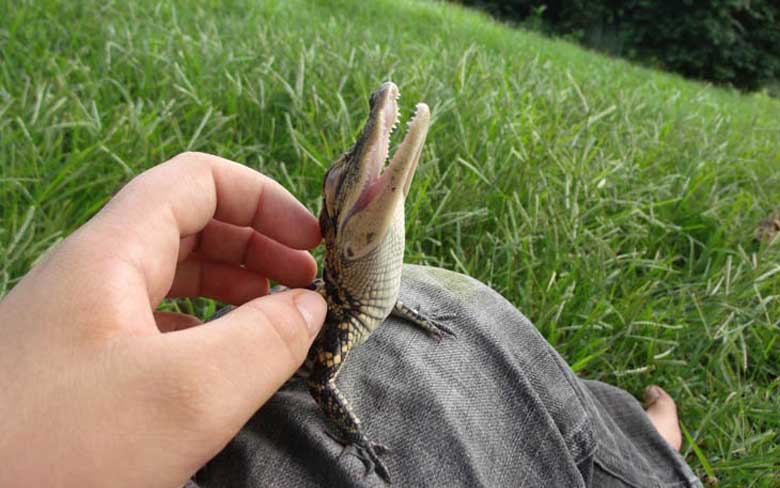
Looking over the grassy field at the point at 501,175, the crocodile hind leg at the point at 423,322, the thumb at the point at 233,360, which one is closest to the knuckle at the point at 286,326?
the thumb at the point at 233,360

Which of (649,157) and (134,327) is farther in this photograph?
(649,157)

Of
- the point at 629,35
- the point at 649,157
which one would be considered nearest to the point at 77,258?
the point at 649,157

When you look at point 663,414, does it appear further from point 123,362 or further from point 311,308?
point 123,362

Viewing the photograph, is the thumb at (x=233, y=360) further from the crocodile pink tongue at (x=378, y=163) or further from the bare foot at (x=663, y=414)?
the bare foot at (x=663, y=414)

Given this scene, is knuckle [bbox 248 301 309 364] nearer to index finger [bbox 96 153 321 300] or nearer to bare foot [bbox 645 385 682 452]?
index finger [bbox 96 153 321 300]

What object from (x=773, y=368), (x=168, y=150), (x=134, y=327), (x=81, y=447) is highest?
(x=134, y=327)

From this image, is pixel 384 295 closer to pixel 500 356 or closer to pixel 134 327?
pixel 500 356

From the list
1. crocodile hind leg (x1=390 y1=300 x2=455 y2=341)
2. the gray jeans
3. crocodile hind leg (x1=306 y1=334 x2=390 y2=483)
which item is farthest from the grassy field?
crocodile hind leg (x1=306 y1=334 x2=390 y2=483)
